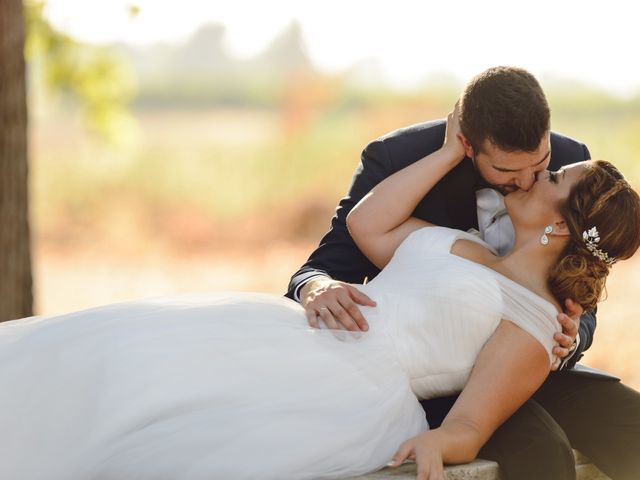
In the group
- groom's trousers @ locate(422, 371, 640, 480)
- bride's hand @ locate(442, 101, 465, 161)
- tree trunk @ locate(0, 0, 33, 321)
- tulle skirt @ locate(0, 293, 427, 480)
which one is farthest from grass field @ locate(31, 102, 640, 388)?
tulle skirt @ locate(0, 293, 427, 480)

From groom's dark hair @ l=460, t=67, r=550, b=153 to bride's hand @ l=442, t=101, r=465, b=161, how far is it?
0.14 m

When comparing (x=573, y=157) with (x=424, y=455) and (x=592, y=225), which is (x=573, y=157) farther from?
(x=424, y=455)

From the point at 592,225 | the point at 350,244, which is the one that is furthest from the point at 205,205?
the point at 592,225

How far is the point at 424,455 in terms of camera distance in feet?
9.01

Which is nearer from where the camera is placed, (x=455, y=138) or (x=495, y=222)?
(x=455, y=138)

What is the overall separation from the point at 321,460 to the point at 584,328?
123 cm

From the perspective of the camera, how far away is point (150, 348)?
2.80 m

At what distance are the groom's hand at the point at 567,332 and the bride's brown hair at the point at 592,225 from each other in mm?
30

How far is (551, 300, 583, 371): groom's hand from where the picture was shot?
3022mm

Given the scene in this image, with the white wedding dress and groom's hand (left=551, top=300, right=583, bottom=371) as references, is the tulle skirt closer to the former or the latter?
the white wedding dress

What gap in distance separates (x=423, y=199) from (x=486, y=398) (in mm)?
963

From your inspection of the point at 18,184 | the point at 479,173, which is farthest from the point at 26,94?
the point at 479,173

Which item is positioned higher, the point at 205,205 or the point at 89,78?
the point at 89,78

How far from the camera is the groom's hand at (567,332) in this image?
Answer: 9.91ft
